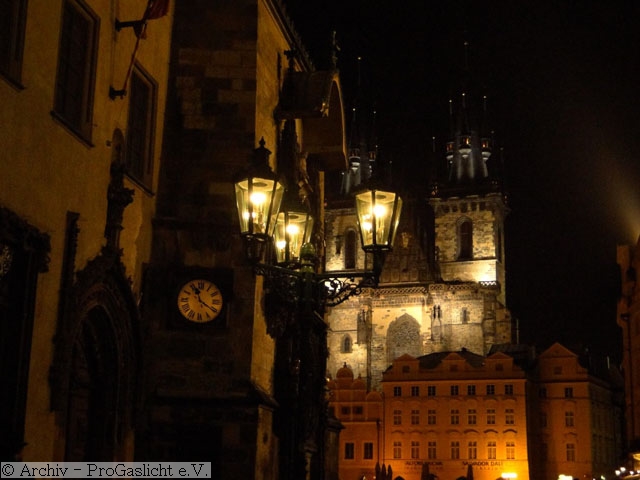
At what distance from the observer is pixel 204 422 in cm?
1152

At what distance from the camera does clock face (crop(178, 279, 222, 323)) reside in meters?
11.8

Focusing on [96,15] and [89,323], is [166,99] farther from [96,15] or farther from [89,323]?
[89,323]

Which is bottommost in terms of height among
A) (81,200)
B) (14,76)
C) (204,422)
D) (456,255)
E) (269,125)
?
(204,422)

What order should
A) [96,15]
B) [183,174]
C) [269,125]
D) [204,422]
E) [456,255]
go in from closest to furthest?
[96,15] < [204,422] < [183,174] < [269,125] < [456,255]

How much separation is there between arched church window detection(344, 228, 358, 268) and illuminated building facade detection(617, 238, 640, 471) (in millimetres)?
39808

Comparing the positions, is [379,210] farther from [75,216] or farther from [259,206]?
[75,216]

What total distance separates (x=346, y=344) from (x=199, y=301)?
59292mm

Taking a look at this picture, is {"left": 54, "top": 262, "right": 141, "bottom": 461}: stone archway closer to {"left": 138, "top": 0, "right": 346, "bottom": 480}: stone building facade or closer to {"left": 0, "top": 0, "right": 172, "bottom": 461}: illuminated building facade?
{"left": 0, "top": 0, "right": 172, "bottom": 461}: illuminated building facade

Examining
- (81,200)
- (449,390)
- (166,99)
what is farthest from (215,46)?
(449,390)

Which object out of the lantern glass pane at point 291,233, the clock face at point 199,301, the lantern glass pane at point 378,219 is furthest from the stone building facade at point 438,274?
the lantern glass pane at point 378,219

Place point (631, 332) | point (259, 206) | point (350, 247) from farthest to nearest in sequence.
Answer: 1. point (350, 247)
2. point (631, 332)
3. point (259, 206)

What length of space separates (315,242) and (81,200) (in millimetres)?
6797

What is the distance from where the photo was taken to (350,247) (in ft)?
244

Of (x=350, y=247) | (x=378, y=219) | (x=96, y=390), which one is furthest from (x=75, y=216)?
(x=350, y=247)
